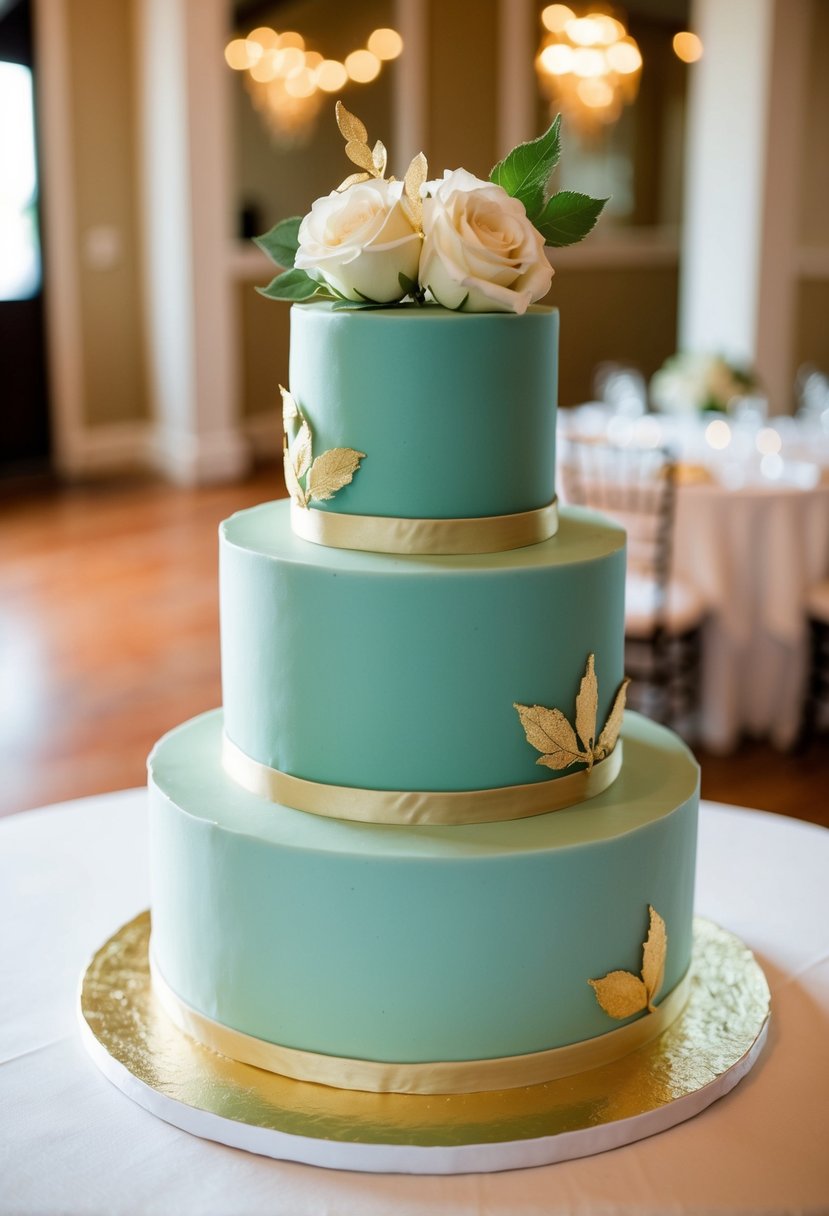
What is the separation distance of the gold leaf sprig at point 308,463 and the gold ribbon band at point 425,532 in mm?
27

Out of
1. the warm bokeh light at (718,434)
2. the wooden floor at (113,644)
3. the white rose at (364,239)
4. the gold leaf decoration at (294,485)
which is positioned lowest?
the wooden floor at (113,644)

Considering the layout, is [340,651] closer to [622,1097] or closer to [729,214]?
[622,1097]

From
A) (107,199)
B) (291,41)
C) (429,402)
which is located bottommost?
(429,402)

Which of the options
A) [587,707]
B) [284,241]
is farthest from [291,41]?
[587,707]

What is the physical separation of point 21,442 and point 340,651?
6500 mm

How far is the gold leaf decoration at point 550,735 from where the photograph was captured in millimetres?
1585

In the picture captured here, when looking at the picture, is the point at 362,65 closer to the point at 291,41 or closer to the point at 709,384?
the point at 291,41


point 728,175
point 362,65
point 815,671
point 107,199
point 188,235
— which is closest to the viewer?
point 815,671

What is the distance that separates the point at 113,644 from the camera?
195 inches

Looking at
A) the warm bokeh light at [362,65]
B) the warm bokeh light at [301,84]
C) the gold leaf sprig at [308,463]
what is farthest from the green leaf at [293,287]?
the warm bokeh light at [362,65]

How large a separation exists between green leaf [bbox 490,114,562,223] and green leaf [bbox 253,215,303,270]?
25 cm

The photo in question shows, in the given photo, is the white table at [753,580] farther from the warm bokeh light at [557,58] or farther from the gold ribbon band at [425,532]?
the warm bokeh light at [557,58]

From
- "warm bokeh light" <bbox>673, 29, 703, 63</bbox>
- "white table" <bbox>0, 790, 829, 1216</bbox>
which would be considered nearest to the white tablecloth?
"white table" <bbox>0, 790, 829, 1216</bbox>

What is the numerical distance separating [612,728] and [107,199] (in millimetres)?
6690
